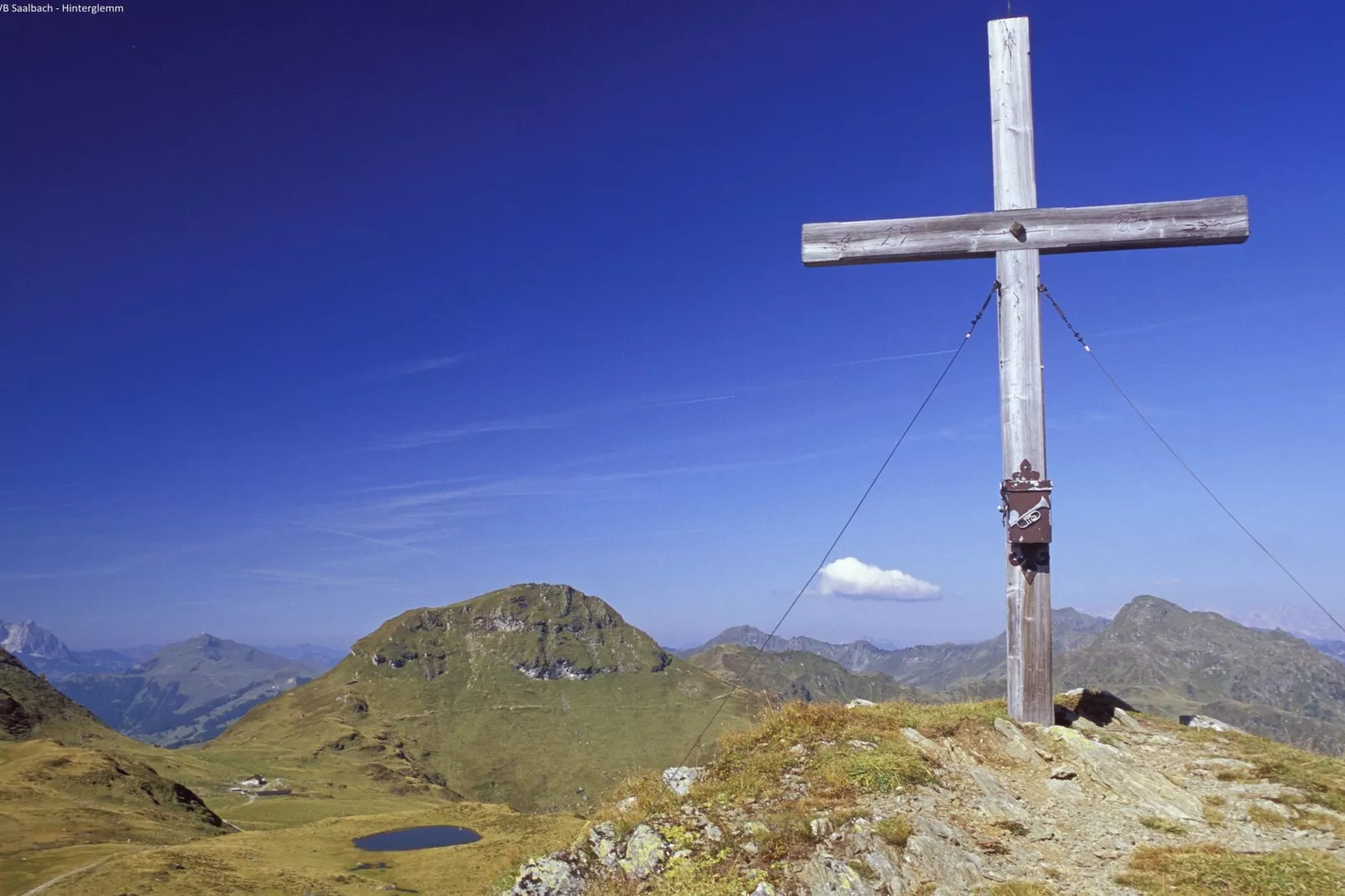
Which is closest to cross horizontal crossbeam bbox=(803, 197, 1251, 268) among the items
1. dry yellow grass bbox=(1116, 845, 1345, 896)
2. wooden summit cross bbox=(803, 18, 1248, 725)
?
wooden summit cross bbox=(803, 18, 1248, 725)

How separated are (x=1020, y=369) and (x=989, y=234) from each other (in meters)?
2.76

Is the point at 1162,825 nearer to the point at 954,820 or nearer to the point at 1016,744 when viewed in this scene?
the point at 1016,744

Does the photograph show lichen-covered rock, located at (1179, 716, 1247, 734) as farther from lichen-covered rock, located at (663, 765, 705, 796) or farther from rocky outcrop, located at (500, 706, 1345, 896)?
lichen-covered rock, located at (663, 765, 705, 796)

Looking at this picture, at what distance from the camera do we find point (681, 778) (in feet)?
41.8

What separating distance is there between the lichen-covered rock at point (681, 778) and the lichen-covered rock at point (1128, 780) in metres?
6.67

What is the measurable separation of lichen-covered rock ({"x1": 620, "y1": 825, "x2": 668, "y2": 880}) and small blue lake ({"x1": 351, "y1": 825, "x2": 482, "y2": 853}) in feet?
392

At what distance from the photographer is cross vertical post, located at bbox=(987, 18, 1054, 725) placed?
14.1m

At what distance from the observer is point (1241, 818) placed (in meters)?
11.1

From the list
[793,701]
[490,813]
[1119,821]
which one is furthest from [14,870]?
[1119,821]

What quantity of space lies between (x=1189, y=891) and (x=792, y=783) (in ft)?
16.9

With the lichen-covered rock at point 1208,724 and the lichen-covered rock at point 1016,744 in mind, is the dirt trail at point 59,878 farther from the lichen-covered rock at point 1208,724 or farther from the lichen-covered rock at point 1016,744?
the lichen-covered rock at point 1208,724

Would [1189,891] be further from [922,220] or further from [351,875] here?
[351,875]

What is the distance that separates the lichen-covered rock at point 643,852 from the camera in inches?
393

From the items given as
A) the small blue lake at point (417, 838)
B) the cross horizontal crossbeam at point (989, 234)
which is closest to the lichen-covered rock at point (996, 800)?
the cross horizontal crossbeam at point (989, 234)
